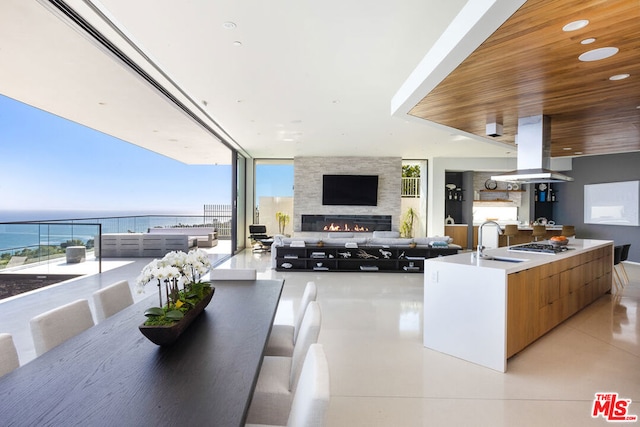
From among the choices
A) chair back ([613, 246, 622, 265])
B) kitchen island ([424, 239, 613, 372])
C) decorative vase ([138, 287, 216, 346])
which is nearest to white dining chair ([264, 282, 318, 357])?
decorative vase ([138, 287, 216, 346])

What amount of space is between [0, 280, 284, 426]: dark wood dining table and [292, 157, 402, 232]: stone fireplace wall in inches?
345

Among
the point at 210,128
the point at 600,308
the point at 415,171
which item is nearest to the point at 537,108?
the point at 600,308

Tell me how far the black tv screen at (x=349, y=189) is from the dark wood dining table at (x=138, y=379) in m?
8.72

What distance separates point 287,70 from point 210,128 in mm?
3331

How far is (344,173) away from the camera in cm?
1062

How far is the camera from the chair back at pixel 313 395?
3.19 feet

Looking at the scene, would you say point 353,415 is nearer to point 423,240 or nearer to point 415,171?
point 423,240

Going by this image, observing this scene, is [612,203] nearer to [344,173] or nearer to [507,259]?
[344,173]

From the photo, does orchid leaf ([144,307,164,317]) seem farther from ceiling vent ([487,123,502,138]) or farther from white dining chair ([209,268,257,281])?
ceiling vent ([487,123,502,138])

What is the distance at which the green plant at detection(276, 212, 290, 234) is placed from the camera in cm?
1120

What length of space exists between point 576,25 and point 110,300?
11.0 ft

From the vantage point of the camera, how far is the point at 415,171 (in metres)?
11.9

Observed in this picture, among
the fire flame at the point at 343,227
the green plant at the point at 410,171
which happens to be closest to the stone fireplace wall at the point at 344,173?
the fire flame at the point at 343,227

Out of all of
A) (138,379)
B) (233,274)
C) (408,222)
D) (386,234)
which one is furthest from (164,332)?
(408,222)
